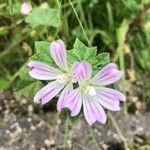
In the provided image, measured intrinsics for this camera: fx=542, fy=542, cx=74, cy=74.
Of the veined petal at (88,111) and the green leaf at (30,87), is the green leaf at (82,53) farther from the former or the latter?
the green leaf at (30,87)

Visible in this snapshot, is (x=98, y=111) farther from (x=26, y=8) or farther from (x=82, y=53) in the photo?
(x=26, y=8)

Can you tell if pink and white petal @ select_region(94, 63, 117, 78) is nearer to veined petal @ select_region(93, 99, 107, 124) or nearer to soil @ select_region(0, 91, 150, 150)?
veined petal @ select_region(93, 99, 107, 124)

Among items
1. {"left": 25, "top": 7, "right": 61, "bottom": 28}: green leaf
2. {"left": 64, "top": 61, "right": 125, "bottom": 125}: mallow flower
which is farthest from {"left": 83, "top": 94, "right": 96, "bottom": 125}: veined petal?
{"left": 25, "top": 7, "right": 61, "bottom": 28}: green leaf

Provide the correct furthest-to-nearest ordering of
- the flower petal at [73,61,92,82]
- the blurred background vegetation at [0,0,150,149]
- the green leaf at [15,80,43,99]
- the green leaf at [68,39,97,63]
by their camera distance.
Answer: the blurred background vegetation at [0,0,150,149], the green leaf at [15,80,43,99], the green leaf at [68,39,97,63], the flower petal at [73,61,92,82]

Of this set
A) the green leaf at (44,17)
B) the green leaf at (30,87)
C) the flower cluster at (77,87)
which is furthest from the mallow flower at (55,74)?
the green leaf at (44,17)

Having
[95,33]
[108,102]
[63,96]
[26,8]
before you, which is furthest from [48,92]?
[95,33]
